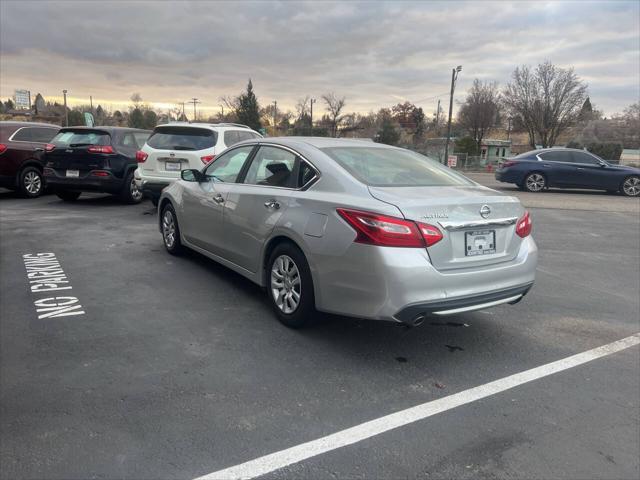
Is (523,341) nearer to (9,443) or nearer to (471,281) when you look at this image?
(471,281)

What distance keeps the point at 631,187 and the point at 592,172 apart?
1575mm

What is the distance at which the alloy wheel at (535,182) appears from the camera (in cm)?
1709

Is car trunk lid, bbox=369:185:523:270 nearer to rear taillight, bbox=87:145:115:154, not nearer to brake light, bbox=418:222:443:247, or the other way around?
brake light, bbox=418:222:443:247

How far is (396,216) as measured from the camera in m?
3.46

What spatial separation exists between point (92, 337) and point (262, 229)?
1632 millimetres

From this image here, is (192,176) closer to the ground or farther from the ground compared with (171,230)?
farther from the ground

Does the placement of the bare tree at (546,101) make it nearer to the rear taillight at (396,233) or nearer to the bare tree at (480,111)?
the bare tree at (480,111)

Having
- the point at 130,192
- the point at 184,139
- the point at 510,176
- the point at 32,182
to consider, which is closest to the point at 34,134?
the point at 32,182

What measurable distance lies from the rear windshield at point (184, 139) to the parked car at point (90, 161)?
57.4 inches

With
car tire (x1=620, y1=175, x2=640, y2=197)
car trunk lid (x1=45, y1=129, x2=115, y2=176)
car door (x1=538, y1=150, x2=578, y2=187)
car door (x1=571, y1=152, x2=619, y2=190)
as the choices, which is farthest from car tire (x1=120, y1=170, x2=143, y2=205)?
car tire (x1=620, y1=175, x2=640, y2=197)

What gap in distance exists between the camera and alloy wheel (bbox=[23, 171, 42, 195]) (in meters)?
12.1

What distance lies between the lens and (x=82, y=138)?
35.7 ft

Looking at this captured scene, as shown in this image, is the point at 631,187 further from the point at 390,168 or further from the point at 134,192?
the point at 390,168

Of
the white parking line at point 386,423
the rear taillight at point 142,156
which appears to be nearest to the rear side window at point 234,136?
the rear taillight at point 142,156
